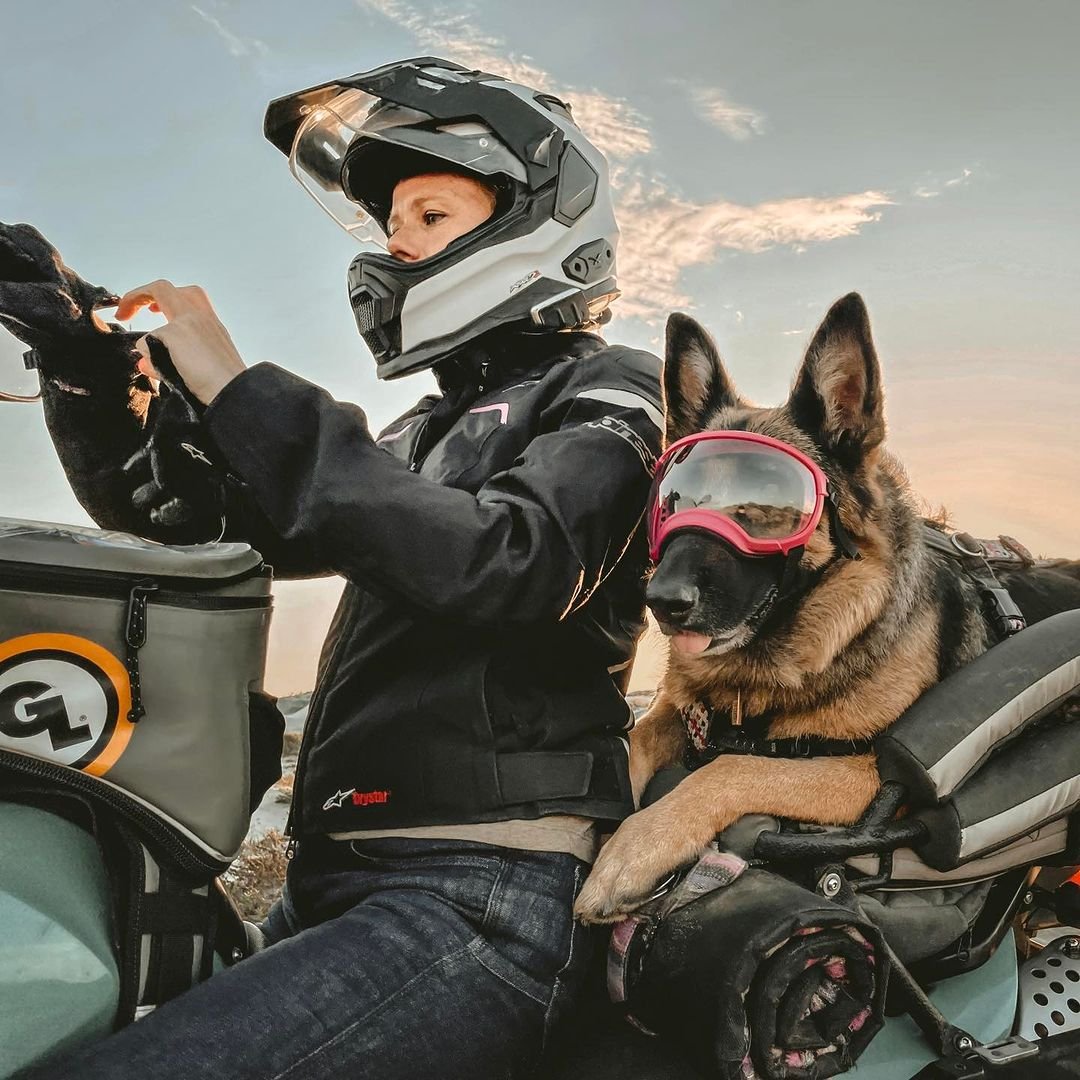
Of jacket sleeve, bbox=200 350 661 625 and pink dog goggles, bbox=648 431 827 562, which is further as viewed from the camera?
pink dog goggles, bbox=648 431 827 562

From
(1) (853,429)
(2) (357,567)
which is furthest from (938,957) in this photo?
(2) (357,567)

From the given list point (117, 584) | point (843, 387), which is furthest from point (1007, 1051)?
point (117, 584)

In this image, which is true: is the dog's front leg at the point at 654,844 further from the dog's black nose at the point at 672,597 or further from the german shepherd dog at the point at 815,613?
the dog's black nose at the point at 672,597

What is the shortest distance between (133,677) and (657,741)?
1.81 metres

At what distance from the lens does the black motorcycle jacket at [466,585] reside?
170cm

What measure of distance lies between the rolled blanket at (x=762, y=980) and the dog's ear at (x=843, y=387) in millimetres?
1349

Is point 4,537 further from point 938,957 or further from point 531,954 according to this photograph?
point 938,957

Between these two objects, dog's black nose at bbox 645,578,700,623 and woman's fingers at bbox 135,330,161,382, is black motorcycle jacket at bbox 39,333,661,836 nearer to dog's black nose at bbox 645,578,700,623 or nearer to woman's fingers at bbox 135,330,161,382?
dog's black nose at bbox 645,578,700,623

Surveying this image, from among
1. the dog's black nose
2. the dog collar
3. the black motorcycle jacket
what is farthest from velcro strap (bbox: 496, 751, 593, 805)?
the dog collar

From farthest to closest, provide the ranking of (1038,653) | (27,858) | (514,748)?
(1038,653), (514,748), (27,858)

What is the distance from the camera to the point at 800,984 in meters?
1.49

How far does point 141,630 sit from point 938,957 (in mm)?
1953

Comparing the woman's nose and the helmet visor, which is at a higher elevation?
the helmet visor

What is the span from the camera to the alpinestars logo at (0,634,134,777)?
1473mm
